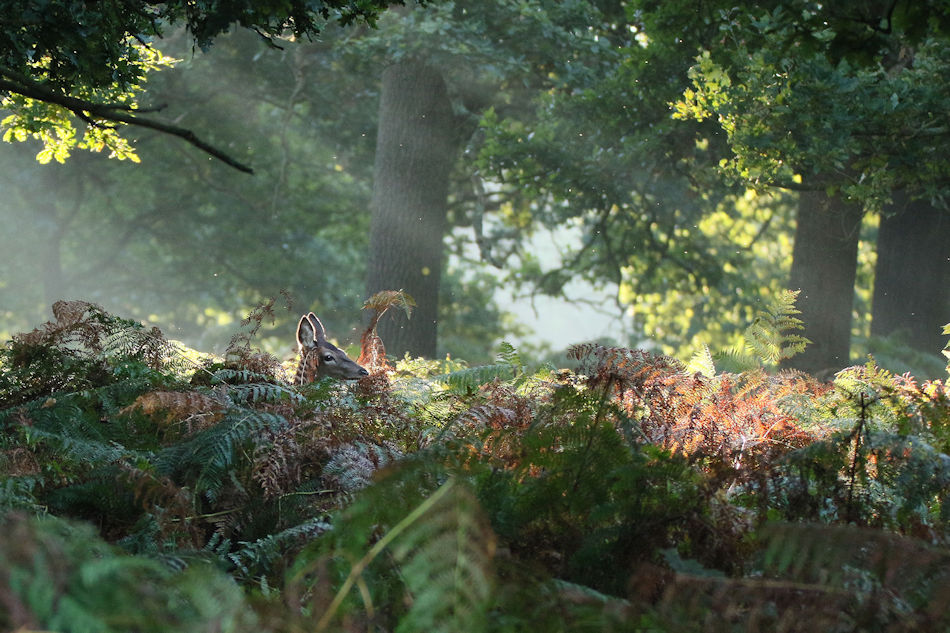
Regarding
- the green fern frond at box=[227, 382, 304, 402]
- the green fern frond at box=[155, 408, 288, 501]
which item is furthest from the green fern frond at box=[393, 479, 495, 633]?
the green fern frond at box=[227, 382, 304, 402]

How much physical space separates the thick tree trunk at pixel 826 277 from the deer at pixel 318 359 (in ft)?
22.1

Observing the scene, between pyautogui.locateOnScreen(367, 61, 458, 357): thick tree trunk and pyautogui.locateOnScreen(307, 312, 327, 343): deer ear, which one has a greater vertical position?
pyautogui.locateOnScreen(367, 61, 458, 357): thick tree trunk

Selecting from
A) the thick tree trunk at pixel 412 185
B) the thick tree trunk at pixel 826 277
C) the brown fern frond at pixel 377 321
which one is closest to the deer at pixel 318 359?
the brown fern frond at pixel 377 321

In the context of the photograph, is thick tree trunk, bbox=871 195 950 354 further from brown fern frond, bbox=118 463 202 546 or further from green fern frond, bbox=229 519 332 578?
brown fern frond, bbox=118 463 202 546

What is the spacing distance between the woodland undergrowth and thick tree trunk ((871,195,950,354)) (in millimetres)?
9922

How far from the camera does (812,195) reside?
1223 centimetres

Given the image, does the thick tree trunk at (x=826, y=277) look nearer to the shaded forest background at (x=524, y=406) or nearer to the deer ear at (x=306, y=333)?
the shaded forest background at (x=524, y=406)

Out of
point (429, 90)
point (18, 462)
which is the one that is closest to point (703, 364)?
point (18, 462)

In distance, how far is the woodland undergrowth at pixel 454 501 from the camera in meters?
1.65

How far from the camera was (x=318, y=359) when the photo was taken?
24.7 feet

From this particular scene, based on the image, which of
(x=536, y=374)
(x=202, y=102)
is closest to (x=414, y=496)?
(x=536, y=374)

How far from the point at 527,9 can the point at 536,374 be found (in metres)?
10.0

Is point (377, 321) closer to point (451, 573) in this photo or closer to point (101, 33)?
point (101, 33)

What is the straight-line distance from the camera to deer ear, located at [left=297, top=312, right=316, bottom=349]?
25.6 feet
